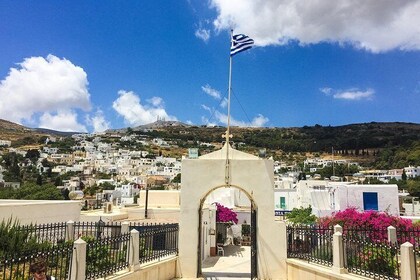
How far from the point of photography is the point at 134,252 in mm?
10453

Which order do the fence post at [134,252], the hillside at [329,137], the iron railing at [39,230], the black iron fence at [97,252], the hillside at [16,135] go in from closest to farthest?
the black iron fence at [97,252] < the fence post at [134,252] < the iron railing at [39,230] < the hillside at [329,137] < the hillside at [16,135]

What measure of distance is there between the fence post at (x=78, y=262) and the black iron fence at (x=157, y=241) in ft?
9.85

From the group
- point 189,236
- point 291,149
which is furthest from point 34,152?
point 189,236

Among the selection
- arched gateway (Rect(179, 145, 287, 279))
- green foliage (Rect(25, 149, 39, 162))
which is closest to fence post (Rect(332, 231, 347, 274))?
arched gateway (Rect(179, 145, 287, 279))

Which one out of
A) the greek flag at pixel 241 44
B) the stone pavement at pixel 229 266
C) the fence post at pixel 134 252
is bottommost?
the stone pavement at pixel 229 266

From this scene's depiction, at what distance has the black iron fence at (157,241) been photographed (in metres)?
11.3

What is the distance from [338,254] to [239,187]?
4012 mm

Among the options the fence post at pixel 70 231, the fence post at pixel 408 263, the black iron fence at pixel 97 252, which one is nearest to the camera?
the fence post at pixel 408 263

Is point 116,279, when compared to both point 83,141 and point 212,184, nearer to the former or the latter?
point 212,184

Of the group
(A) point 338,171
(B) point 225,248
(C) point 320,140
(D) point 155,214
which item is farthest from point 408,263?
(C) point 320,140

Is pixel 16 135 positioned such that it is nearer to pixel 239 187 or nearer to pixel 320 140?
pixel 320 140

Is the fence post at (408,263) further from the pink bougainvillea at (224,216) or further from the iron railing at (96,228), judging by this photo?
the pink bougainvillea at (224,216)

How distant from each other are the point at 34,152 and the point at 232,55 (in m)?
140

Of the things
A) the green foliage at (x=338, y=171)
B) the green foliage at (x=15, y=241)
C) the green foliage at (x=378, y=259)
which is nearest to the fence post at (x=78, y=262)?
the green foliage at (x=15, y=241)
